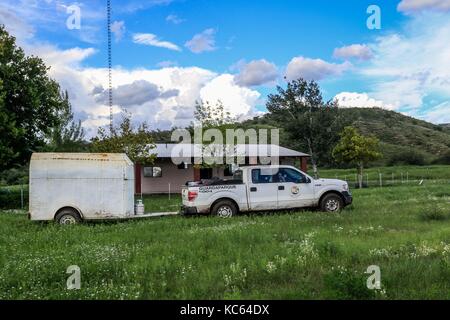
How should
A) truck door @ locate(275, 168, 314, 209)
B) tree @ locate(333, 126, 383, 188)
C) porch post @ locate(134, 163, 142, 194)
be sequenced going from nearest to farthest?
truck door @ locate(275, 168, 314, 209), porch post @ locate(134, 163, 142, 194), tree @ locate(333, 126, 383, 188)

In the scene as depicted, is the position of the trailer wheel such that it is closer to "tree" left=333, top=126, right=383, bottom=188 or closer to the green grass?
the green grass

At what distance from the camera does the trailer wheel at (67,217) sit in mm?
15250

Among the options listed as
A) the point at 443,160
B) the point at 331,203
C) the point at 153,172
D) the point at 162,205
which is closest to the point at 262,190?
the point at 331,203

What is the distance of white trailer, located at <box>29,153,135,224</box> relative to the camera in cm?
1520

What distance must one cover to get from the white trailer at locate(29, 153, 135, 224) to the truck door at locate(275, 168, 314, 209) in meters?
5.41

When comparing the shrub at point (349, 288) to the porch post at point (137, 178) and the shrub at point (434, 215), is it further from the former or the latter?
the porch post at point (137, 178)

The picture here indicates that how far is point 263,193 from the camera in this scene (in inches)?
642

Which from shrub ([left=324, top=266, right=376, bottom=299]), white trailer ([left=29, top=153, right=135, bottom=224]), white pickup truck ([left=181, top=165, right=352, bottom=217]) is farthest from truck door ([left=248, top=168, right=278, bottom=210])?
shrub ([left=324, top=266, right=376, bottom=299])

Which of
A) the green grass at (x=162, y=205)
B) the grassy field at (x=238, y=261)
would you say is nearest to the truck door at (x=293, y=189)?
the grassy field at (x=238, y=261)

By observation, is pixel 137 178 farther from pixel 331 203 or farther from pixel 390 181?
pixel 390 181

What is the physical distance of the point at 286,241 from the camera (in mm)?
10148

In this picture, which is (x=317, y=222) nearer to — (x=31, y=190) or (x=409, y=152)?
(x=31, y=190)

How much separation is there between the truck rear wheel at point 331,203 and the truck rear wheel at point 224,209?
3250 mm

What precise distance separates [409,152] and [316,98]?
35.1 metres
